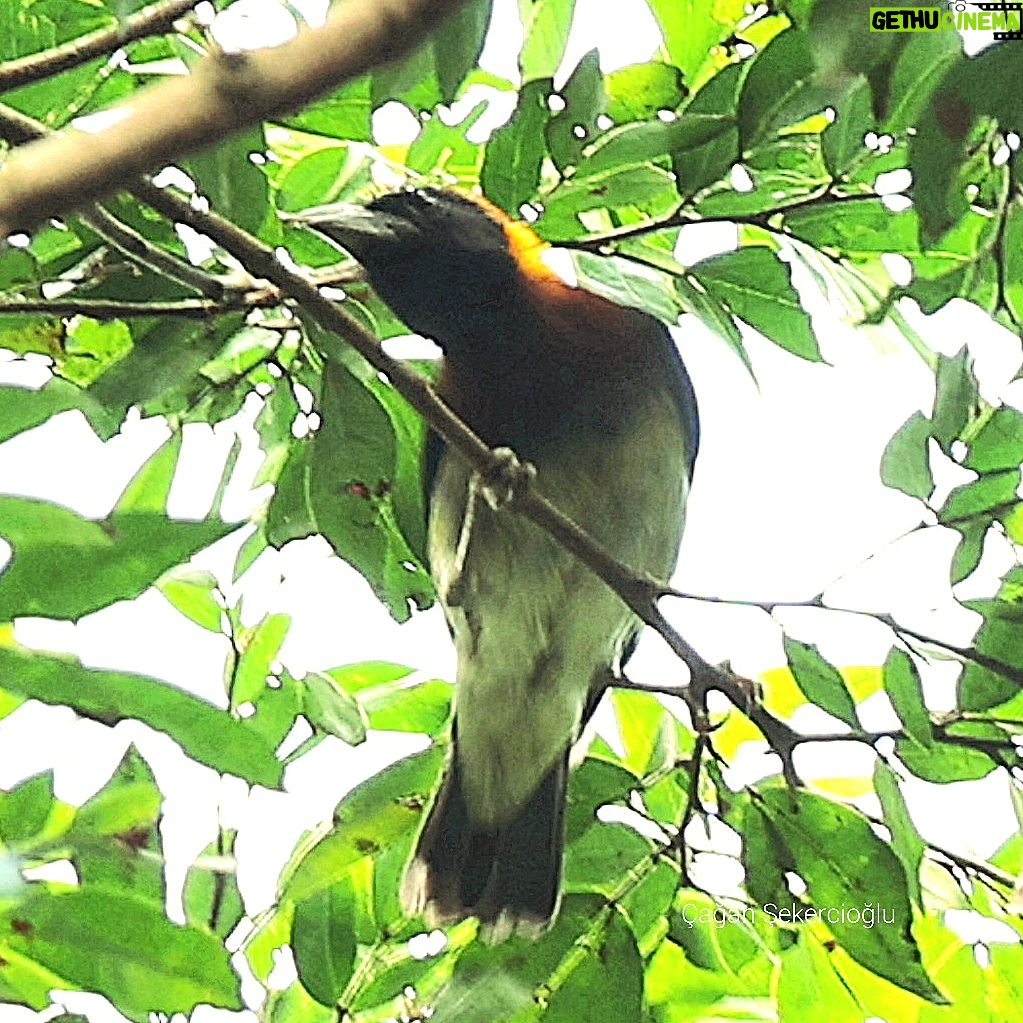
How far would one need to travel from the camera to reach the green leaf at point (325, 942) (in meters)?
1.00

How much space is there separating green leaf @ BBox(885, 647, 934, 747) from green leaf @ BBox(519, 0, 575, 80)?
Result: 1.41ft

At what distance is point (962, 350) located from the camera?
0.88m

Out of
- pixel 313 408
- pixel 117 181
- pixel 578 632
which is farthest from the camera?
pixel 578 632

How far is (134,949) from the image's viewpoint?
0.68 meters

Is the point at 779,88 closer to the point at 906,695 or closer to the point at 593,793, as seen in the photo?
the point at 906,695

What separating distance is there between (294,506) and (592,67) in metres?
0.36

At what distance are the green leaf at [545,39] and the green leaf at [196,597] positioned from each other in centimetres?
44

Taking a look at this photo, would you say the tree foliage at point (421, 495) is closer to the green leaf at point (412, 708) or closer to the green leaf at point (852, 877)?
the green leaf at point (852, 877)

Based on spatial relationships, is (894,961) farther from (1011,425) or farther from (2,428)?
(2,428)

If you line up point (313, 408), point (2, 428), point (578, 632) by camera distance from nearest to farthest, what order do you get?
1. point (2, 428)
2. point (313, 408)
3. point (578, 632)

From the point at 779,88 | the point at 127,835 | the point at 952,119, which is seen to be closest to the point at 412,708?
the point at 127,835

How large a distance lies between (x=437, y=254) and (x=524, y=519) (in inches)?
9.2

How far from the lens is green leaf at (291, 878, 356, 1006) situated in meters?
1.00

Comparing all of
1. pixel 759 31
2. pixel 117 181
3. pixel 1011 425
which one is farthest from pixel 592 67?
pixel 117 181
